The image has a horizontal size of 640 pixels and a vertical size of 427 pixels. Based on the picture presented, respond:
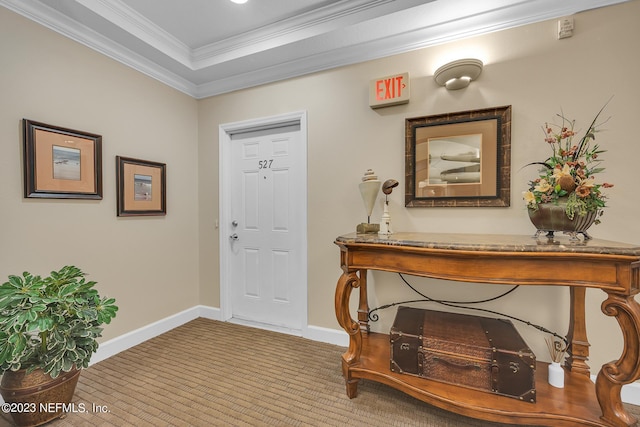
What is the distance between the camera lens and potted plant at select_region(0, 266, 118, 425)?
135 centimetres

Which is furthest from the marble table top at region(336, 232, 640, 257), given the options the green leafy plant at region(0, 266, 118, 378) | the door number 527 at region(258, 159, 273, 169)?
the green leafy plant at region(0, 266, 118, 378)

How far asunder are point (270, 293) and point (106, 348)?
4.60ft

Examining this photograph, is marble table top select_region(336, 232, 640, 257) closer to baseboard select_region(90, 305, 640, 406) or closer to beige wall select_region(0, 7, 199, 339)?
baseboard select_region(90, 305, 640, 406)

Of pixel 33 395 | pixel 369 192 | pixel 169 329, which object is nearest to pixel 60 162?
pixel 33 395

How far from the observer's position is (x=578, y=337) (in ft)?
5.36

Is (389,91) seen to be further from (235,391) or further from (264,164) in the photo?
(235,391)

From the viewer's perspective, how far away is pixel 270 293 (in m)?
2.76

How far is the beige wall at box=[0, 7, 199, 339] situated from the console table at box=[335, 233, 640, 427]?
6.47 ft

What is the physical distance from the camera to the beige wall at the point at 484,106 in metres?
1.66

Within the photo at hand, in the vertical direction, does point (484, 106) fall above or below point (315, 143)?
above

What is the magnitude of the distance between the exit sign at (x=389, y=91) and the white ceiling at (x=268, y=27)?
0.25 m

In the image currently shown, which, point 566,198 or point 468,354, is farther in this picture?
point 468,354

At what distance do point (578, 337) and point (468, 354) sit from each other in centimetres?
80

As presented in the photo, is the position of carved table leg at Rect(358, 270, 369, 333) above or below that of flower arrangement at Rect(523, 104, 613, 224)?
below
